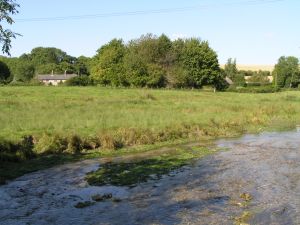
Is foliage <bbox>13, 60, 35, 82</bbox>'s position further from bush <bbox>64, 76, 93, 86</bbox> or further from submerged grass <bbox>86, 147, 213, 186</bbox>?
submerged grass <bbox>86, 147, 213, 186</bbox>

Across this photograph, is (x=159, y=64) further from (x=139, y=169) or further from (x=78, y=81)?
(x=139, y=169)

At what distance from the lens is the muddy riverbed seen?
41.0ft

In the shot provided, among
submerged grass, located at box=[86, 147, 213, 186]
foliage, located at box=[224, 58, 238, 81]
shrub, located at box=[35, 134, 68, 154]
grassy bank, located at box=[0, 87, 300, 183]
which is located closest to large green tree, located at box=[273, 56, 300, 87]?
foliage, located at box=[224, 58, 238, 81]

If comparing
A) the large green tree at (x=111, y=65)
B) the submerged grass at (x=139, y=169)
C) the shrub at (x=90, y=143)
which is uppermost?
the large green tree at (x=111, y=65)

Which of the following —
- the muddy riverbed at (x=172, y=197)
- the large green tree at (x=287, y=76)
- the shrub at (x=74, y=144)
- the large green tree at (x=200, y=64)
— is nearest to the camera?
the muddy riverbed at (x=172, y=197)

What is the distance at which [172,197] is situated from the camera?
48.5 feet

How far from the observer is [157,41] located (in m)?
108

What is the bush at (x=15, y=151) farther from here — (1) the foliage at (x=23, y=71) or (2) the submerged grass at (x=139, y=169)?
(1) the foliage at (x=23, y=71)

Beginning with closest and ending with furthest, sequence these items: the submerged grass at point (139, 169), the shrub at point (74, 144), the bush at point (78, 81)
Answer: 1. the submerged grass at point (139, 169)
2. the shrub at point (74, 144)
3. the bush at point (78, 81)

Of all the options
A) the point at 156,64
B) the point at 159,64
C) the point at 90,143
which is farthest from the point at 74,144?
the point at 159,64

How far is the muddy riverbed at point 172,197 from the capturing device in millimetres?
12484

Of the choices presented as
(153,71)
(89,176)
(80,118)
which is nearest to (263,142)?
(80,118)

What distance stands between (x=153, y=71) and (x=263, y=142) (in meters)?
69.1

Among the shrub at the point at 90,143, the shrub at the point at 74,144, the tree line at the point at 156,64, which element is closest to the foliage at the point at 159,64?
the tree line at the point at 156,64
